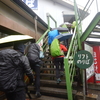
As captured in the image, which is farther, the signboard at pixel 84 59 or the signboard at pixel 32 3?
the signboard at pixel 32 3

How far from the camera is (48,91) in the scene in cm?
333

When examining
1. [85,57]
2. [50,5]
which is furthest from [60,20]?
[85,57]

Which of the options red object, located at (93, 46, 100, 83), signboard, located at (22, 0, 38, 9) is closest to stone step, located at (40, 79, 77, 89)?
red object, located at (93, 46, 100, 83)

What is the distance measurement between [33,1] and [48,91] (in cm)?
738

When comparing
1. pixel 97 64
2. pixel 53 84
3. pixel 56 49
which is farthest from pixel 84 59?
pixel 97 64

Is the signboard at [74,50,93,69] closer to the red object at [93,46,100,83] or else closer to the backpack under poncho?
the backpack under poncho

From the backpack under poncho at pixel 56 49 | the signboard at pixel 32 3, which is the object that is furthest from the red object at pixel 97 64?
the signboard at pixel 32 3

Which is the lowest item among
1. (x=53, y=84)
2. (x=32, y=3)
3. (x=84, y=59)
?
(x=53, y=84)

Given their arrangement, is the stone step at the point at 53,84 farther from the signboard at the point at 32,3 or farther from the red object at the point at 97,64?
the signboard at the point at 32,3

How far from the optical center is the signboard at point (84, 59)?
2.48 m

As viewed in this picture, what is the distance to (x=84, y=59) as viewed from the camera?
2531mm

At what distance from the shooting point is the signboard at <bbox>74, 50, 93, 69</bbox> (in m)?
2.48

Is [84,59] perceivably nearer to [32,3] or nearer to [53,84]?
[53,84]

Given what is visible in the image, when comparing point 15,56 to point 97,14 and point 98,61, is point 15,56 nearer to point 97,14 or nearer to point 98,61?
point 97,14
